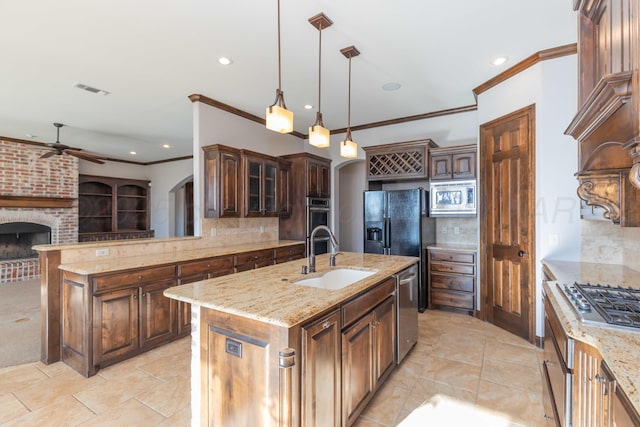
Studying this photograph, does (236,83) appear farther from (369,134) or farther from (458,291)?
(458,291)

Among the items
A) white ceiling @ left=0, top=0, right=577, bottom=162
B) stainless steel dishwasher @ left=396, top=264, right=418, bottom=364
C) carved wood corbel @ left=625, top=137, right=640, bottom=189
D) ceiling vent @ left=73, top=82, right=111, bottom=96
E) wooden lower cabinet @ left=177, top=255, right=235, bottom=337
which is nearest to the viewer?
carved wood corbel @ left=625, top=137, right=640, bottom=189

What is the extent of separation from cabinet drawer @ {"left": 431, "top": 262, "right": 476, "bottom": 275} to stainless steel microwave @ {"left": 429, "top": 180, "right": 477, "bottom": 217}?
0.68m

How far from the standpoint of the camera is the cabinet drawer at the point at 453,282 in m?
4.02

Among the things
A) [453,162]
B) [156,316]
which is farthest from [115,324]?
[453,162]

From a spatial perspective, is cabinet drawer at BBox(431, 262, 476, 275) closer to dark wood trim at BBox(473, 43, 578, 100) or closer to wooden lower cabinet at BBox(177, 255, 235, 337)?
dark wood trim at BBox(473, 43, 578, 100)

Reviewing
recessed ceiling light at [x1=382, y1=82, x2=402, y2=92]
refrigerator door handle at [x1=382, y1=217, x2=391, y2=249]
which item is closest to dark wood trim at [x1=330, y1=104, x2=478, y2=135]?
recessed ceiling light at [x1=382, y1=82, x2=402, y2=92]

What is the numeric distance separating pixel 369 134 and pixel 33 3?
433 cm

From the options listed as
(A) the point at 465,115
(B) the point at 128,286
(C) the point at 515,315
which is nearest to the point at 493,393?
(C) the point at 515,315

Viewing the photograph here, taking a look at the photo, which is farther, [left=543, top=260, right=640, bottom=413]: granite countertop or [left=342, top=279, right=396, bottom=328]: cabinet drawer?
[left=342, top=279, right=396, bottom=328]: cabinet drawer

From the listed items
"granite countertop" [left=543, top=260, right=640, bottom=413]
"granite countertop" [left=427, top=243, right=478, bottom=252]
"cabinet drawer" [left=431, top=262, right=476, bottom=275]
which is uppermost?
"granite countertop" [left=427, top=243, right=478, bottom=252]

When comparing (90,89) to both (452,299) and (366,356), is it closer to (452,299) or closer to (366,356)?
(366,356)

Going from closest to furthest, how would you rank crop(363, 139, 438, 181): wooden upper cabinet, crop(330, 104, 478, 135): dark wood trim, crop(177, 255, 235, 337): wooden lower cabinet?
crop(177, 255, 235, 337): wooden lower cabinet, crop(363, 139, 438, 181): wooden upper cabinet, crop(330, 104, 478, 135): dark wood trim

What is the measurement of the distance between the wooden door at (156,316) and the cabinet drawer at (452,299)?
3.35 m

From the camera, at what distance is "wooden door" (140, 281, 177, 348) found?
2.90 m
